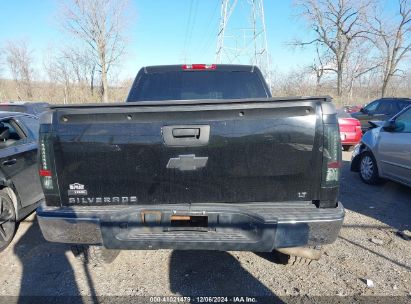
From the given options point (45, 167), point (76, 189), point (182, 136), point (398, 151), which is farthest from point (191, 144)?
point (398, 151)

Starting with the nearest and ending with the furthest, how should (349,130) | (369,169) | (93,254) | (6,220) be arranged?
(93,254)
(6,220)
(369,169)
(349,130)

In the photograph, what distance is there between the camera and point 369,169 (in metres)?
6.16

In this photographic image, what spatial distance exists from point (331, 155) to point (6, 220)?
386cm

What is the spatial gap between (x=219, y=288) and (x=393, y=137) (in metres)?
4.28

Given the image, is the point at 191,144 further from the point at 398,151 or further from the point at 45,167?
the point at 398,151

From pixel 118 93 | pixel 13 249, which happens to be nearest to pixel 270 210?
pixel 13 249

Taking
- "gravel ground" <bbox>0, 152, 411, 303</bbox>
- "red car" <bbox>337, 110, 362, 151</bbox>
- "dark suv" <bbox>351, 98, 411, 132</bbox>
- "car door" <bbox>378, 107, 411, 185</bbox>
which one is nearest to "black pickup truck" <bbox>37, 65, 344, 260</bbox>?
"gravel ground" <bbox>0, 152, 411, 303</bbox>

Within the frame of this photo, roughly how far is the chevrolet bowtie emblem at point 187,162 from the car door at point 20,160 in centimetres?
272

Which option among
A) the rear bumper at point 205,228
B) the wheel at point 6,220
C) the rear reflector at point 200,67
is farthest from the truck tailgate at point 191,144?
the wheel at point 6,220

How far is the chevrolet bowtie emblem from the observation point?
2.35 metres

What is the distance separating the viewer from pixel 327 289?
113 inches

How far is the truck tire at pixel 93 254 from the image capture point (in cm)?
302

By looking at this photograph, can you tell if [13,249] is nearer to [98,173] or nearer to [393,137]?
[98,173]

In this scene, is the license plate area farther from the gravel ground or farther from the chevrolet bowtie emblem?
the gravel ground
